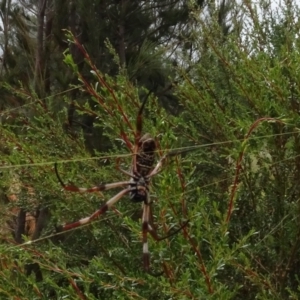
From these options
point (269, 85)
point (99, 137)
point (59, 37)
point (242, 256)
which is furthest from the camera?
point (59, 37)

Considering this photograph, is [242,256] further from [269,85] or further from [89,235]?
[89,235]

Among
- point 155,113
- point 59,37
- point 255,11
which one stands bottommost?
point 155,113

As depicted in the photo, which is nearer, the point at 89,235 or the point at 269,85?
the point at 269,85

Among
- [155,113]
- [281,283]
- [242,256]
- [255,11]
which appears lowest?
[281,283]

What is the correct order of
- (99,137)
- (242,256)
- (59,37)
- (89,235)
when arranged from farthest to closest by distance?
(59,37)
(99,137)
(89,235)
(242,256)

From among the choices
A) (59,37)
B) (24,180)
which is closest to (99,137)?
(59,37)

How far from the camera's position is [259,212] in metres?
2.18

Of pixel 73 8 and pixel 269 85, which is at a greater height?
pixel 73 8

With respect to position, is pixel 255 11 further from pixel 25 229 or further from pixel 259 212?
pixel 25 229

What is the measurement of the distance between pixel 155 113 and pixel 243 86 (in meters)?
0.44

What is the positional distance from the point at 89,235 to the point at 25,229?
2.27 metres

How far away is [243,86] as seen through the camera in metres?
2.05

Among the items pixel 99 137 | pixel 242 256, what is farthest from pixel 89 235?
pixel 99 137

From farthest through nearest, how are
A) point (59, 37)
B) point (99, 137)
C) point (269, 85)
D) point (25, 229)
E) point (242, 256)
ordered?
point (25, 229), point (59, 37), point (99, 137), point (269, 85), point (242, 256)
